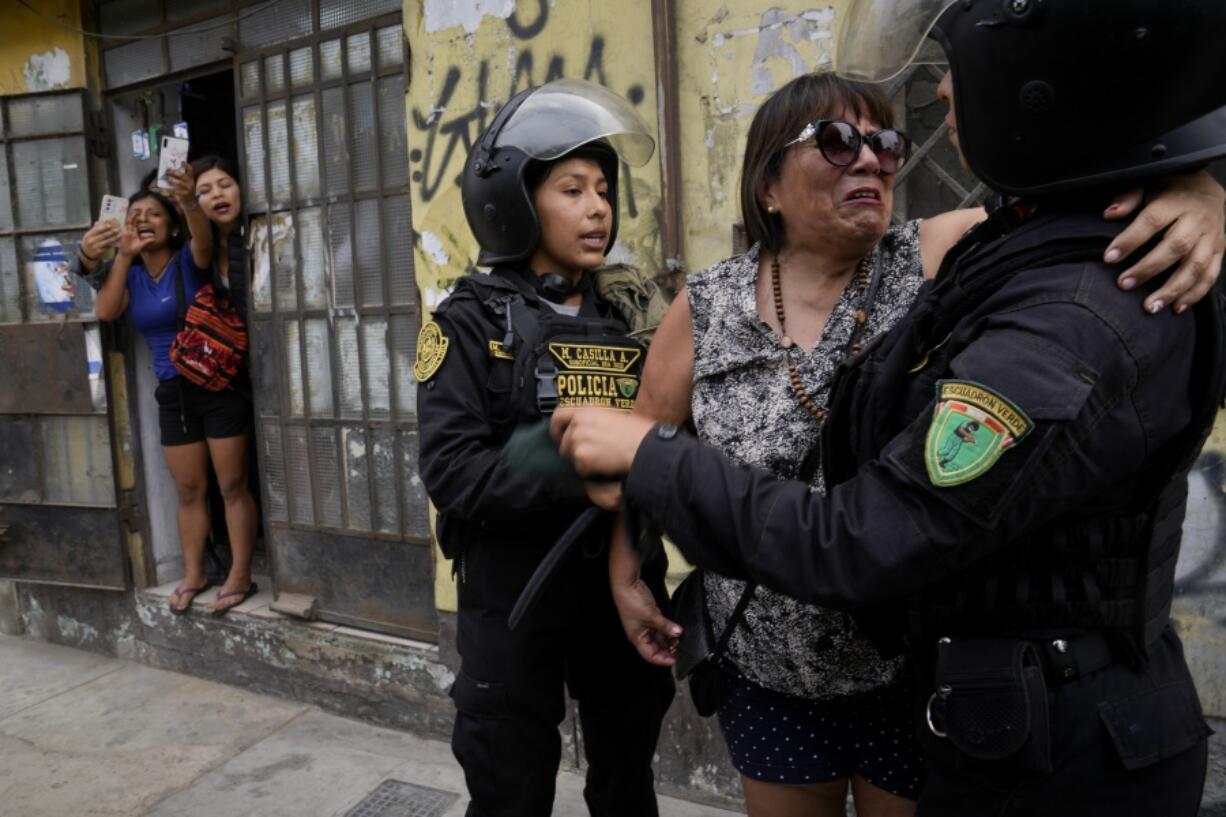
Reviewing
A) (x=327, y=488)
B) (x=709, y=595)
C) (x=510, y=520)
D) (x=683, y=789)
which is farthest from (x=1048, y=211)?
(x=327, y=488)

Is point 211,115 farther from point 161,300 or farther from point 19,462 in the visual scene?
point 19,462

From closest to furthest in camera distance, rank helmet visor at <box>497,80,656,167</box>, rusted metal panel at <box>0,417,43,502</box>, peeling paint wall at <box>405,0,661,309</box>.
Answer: helmet visor at <box>497,80,656,167</box> → peeling paint wall at <box>405,0,661,309</box> → rusted metal panel at <box>0,417,43,502</box>

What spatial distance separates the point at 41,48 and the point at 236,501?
2367 mm

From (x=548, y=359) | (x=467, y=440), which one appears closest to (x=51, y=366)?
(x=467, y=440)

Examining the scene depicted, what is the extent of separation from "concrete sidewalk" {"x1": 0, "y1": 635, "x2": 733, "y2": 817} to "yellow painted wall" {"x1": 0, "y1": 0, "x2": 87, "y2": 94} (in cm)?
284

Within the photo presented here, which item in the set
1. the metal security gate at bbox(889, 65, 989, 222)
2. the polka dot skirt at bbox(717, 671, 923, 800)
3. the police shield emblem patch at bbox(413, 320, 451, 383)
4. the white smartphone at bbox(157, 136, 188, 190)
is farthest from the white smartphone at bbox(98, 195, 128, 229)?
the polka dot skirt at bbox(717, 671, 923, 800)

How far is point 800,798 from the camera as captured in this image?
158 centimetres

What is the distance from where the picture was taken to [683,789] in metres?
3.10

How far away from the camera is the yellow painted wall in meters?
4.27

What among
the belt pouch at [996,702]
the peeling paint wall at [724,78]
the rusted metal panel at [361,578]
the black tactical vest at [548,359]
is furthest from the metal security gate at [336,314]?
the belt pouch at [996,702]

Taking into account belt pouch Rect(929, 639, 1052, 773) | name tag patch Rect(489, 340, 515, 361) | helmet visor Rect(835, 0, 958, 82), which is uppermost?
helmet visor Rect(835, 0, 958, 82)

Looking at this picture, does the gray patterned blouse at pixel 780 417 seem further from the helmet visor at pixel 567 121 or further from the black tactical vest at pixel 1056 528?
the helmet visor at pixel 567 121

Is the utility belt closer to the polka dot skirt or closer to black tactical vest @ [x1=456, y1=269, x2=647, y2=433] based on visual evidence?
the polka dot skirt

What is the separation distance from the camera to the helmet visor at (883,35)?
120cm
